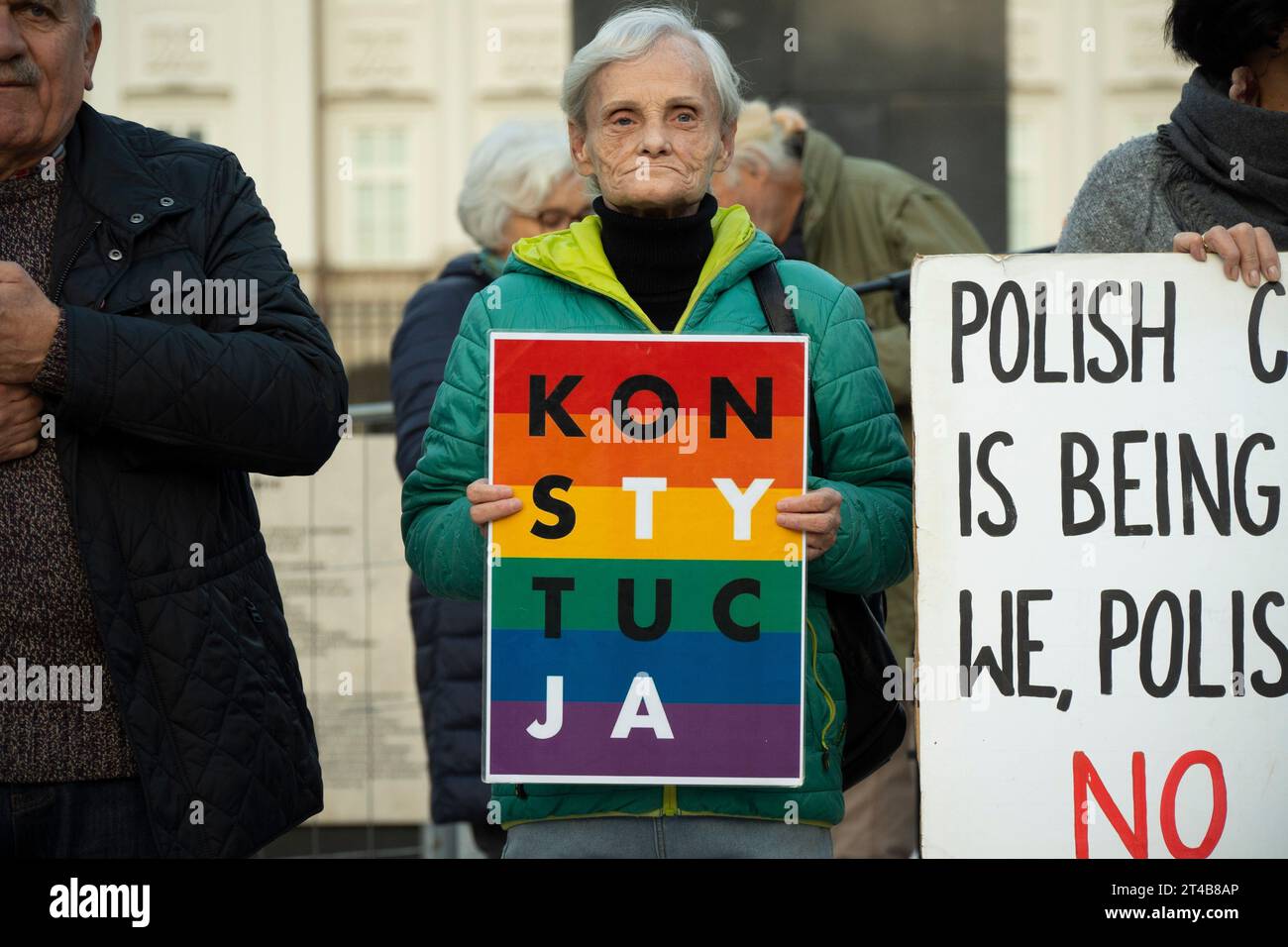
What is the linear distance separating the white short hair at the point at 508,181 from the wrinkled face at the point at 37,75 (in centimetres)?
202

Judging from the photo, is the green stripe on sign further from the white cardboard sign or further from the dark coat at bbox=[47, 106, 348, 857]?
the dark coat at bbox=[47, 106, 348, 857]

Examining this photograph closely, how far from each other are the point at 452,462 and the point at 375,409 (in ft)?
11.5

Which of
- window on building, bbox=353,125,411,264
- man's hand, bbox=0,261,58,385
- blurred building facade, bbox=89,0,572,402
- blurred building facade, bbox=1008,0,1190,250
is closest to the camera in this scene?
man's hand, bbox=0,261,58,385

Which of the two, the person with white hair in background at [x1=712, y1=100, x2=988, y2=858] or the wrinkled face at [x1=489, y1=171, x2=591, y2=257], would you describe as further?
the person with white hair in background at [x1=712, y1=100, x2=988, y2=858]

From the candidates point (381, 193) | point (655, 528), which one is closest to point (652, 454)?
point (655, 528)

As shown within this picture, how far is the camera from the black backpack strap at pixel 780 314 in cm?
323

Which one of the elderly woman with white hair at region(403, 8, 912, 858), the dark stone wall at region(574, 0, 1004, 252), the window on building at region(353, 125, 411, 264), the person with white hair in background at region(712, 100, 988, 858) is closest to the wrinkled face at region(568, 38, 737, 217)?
the elderly woman with white hair at region(403, 8, 912, 858)

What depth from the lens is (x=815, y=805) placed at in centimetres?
317

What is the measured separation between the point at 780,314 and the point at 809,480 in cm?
28

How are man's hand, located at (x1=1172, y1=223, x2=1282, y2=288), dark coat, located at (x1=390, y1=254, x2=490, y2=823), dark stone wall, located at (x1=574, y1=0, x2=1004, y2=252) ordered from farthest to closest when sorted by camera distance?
1. dark stone wall, located at (x1=574, y1=0, x2=1004, y2=252)
2. dark coat, located at (x1=390, y1=254, x2=490, y2=823)
3. man's hand, located at (x1=1172, y1=223, x2=1282, y2=288)

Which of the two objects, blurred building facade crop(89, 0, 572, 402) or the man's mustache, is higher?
blurred building facade crop(89, 0, 572, 402)

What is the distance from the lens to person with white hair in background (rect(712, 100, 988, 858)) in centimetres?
546

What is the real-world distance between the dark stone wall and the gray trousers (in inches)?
227
